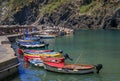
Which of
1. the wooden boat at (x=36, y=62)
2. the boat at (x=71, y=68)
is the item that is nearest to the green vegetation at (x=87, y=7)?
the wooden boat at (x=36, y=62)

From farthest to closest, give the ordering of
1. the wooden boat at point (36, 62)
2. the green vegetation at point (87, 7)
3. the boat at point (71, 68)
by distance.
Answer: the green vegetation at point (87, 7)
the wooden boat at point (36, 62)
the boat at point (71, 68)

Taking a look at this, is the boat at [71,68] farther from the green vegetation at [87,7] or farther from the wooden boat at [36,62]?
the green vegetation at [87,7]

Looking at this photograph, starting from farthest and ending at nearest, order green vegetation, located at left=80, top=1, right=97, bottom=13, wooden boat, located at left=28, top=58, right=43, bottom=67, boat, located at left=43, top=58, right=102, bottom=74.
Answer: green vegetation, located at left=80, top=1, right=97, bottom=13 < wooden boat, located at left=28, top=58, right=43, bottom=67 < boat, located at left=43, top=58, right=102, bottom=74

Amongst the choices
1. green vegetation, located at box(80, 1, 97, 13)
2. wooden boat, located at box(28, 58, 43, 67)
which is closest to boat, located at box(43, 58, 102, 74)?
wooden boat, located at box(28, 58, 43, 67)

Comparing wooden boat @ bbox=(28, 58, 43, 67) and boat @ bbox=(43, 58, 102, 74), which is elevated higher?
boat @ bbox=(43, 58, 102, 74)

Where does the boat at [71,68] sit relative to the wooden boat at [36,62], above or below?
above

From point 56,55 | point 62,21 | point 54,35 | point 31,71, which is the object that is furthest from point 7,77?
point 62,21

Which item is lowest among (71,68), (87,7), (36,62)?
(36,62)

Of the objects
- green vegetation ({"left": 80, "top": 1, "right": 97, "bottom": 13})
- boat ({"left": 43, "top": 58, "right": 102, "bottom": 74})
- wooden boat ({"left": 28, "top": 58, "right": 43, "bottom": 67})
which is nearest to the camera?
boat ({"left": 43, "top": 58, "right": 102, "bottom": 74})

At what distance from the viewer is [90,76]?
48.7 m

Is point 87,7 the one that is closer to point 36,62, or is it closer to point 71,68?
point 36,62

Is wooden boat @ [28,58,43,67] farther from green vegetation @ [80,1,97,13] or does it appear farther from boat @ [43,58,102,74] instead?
green vegetation @ [80,1,97,13]

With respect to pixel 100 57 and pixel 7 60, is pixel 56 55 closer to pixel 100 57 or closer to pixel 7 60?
pixel 100 57

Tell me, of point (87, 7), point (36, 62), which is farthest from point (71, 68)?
point (87, 7)
